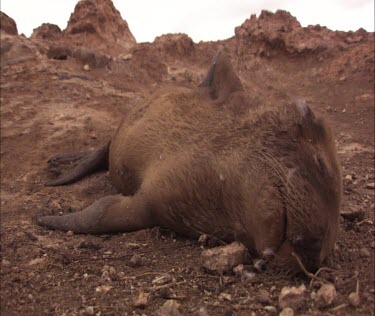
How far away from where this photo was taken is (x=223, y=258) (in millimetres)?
2773

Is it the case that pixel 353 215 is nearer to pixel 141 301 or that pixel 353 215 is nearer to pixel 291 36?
pixel 141 301

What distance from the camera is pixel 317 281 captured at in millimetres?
2445

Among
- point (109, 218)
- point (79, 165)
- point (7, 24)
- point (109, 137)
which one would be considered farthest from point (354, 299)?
point (7, 24)

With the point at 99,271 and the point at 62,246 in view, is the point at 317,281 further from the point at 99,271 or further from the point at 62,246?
the point at 62,246

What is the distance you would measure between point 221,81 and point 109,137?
2.27m

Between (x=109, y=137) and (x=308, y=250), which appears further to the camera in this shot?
(x=109, y=137)

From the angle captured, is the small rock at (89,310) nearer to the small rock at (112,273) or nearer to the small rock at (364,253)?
the small rock at (112,273)

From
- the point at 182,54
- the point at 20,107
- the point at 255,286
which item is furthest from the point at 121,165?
the point at 182,54

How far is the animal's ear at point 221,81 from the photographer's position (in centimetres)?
415

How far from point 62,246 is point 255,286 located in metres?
1.44

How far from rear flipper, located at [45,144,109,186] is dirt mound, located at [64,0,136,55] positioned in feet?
14.4

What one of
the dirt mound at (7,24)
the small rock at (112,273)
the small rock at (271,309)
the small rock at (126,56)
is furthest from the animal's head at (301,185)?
the dirt mound at (7,24)

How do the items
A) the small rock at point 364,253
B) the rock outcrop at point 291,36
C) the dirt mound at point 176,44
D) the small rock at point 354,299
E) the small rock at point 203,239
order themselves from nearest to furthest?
the small rock at point 354,299, the small rock at point 364,253, the small rock at point 203,239, the rock outcrop at point 291,36, the dirt mound at point 176,44

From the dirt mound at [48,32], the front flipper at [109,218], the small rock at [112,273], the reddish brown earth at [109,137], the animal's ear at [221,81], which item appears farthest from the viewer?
the dirt mound at [48,32]
